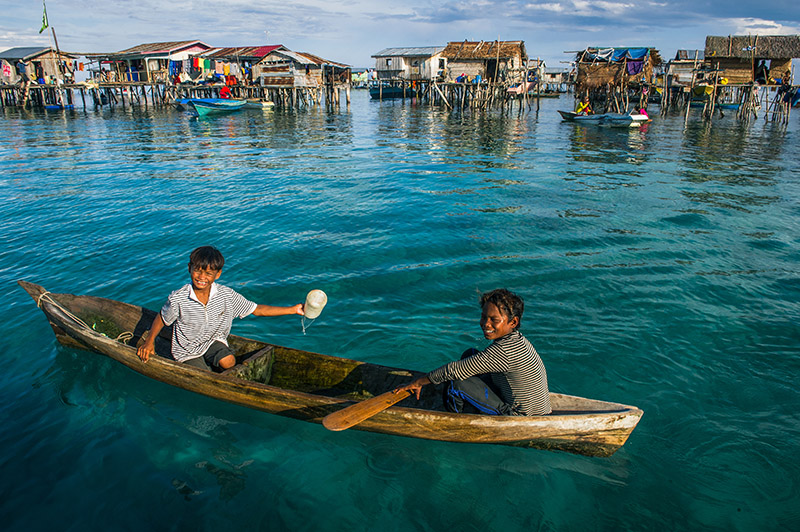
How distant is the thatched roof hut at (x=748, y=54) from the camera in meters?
32.2

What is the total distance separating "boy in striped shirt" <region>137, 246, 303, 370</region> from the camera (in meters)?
4.45

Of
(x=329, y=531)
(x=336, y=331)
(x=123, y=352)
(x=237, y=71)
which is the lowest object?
(x=329, y=531)

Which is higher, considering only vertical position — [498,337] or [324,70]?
[324,70]

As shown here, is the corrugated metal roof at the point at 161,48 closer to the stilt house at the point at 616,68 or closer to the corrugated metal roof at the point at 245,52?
the corrugated metal roof at the point at 245,52

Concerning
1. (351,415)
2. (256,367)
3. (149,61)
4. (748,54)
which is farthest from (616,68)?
(149,61)

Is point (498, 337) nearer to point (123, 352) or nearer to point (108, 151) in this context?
point (123, 352)

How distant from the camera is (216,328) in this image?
5070mm

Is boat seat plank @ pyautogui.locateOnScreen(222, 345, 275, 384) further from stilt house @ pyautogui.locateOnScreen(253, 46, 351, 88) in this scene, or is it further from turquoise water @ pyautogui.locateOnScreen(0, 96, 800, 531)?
stilt house @ pyautogui.locateOnScreen(253, 46, 351, 88)

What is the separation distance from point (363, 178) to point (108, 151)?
43.1ft

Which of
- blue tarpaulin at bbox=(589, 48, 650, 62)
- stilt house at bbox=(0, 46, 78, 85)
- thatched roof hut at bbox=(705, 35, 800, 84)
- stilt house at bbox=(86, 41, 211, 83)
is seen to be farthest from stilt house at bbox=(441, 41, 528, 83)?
stilt house at bbox=(0, 46, 78, 85)

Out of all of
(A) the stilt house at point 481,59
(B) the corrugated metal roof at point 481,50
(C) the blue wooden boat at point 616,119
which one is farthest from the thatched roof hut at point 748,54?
(B) the corrugated metal roof at point 481,50

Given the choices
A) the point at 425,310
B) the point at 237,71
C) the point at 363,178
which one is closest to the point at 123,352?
the point at 425,310

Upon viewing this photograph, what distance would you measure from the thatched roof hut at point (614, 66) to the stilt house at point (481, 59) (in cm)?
741

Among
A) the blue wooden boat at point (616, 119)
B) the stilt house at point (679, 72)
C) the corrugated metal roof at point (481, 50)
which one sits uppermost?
the corrugated metal roof at point (481, 50)
